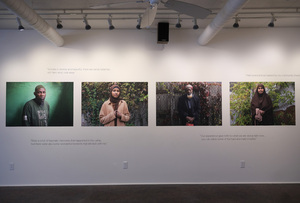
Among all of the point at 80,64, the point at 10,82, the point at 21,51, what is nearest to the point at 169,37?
the point at 80,64

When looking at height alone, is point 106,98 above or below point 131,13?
below

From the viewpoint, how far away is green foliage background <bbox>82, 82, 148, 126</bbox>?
5395 mm

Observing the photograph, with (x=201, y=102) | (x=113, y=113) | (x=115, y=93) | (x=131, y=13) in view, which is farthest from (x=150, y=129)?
(x=131, y=13)

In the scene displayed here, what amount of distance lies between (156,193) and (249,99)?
303 centimetres

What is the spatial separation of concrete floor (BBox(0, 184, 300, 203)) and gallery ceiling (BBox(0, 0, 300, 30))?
3.65 m

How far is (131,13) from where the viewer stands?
15.6 ft

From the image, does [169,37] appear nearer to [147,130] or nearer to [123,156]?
[147,130]

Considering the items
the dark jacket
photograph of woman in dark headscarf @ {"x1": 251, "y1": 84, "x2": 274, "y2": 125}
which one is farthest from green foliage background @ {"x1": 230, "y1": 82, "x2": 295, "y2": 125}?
the dark jacket

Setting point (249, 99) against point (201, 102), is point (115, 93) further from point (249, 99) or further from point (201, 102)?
point (249, 99)

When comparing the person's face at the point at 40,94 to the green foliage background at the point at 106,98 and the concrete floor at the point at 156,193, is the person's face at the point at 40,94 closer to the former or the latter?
the green foliage background at the point at 106,98

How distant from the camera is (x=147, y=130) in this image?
213 inches

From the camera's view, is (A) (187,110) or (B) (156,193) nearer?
(B) (156,193)

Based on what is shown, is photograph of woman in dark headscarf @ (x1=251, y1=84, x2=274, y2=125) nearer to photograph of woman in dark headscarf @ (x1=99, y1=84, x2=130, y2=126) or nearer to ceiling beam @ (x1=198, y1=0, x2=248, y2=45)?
ceiling beam @ (x1=198, y1=0, x2=248, y2=45)

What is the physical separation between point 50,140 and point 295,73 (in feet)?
19.6
